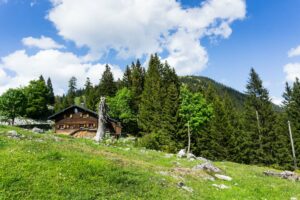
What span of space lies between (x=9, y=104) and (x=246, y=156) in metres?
67.9

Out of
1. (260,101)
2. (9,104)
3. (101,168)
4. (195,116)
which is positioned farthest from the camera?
(9,104)

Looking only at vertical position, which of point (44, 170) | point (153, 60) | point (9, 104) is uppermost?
point (153, 60)

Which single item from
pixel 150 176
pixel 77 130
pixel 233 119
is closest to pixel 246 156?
pixel 233 119

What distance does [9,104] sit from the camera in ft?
273

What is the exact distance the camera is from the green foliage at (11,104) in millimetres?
82375

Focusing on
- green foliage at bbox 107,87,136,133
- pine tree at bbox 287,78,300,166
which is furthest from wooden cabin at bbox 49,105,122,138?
pine tree at bbox 287,78,300,166

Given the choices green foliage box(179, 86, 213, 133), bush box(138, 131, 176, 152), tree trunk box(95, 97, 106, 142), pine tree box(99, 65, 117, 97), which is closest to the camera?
tree trunk box(95, 97, 106, 142)

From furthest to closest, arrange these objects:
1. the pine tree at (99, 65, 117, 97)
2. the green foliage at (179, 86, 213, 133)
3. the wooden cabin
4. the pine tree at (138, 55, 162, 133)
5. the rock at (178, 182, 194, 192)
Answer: the pine tree at (99, 65, 117, 97)
the wooden cabin
the pine tree at (138, 55, 162, 133)
the green foliage at (179, 86, 213, 133)
the rock at (178, 182, 194, 192)

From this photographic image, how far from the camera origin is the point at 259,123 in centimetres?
5800

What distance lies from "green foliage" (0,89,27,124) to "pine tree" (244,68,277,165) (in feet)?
216

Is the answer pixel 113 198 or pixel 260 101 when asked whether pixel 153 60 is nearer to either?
pixel 260 101

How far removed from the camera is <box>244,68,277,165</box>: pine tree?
182 feet

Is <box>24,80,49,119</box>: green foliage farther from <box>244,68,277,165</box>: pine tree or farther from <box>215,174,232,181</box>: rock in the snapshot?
<box>215,174,232,181</box>: rock

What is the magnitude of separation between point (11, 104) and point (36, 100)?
20234 mm
